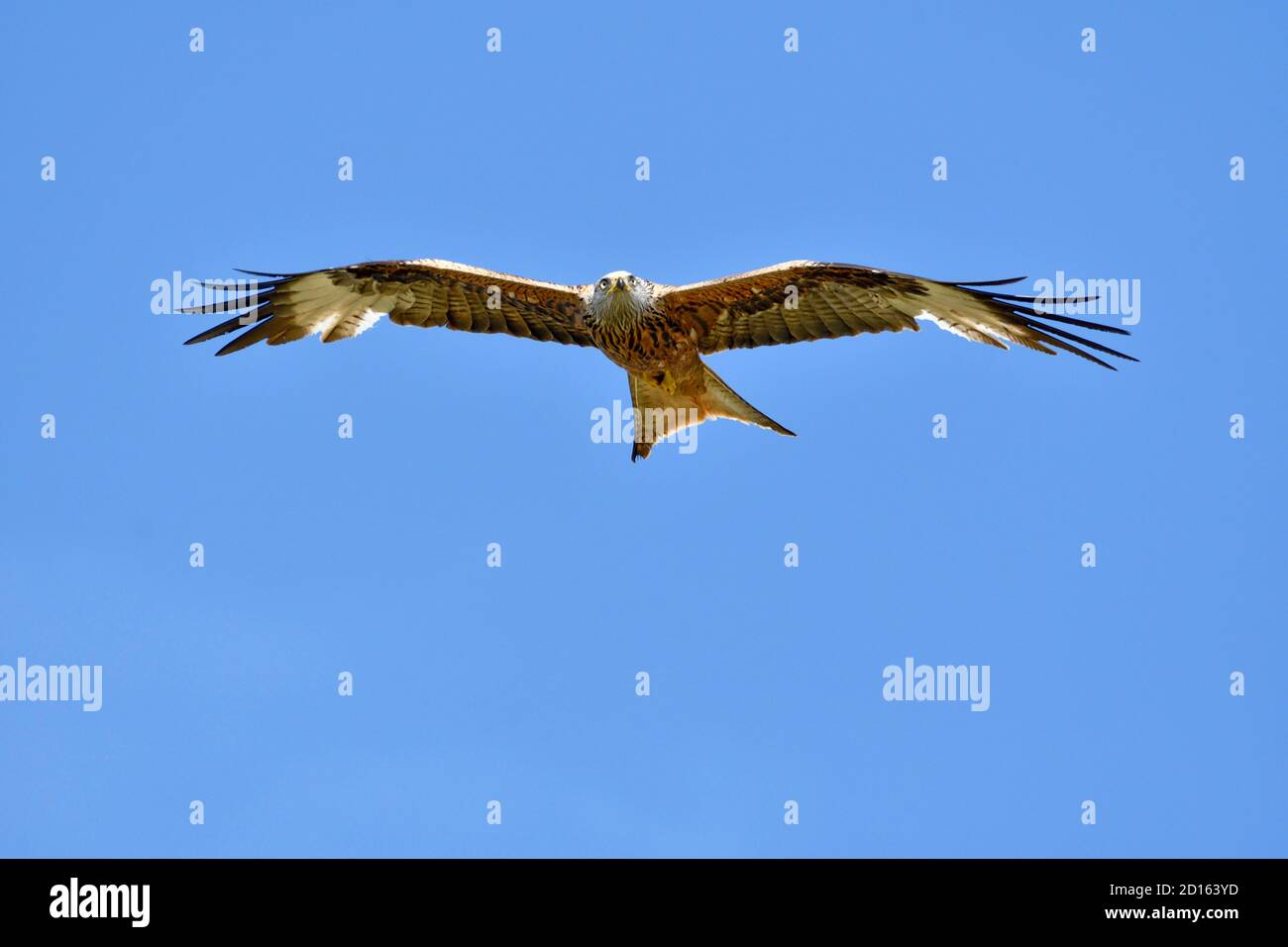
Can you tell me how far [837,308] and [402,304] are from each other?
4136 mm

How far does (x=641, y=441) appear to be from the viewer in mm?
15133

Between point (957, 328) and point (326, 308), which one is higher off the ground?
point (326, 308)

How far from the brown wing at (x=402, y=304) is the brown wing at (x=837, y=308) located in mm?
1228

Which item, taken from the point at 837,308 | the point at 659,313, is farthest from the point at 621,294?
the point at 837,308

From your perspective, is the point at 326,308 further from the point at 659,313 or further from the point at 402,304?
the point at 659,313

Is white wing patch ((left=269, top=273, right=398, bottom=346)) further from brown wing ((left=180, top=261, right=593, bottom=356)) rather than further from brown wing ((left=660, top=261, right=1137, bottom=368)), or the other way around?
brown wing ((left=660, top=261, right=1137, bottom=368))

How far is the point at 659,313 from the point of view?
1416 centimetres

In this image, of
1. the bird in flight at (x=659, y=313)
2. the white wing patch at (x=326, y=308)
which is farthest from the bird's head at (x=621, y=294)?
the white wing patch at (x=326, y=308)

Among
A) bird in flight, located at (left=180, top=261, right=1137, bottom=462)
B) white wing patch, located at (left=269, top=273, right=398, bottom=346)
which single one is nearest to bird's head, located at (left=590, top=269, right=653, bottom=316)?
bird in flight, located at (left=180, top=261, right=1137, bottom=462)

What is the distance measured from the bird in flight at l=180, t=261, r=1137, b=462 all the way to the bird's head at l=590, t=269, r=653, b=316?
0.01m
